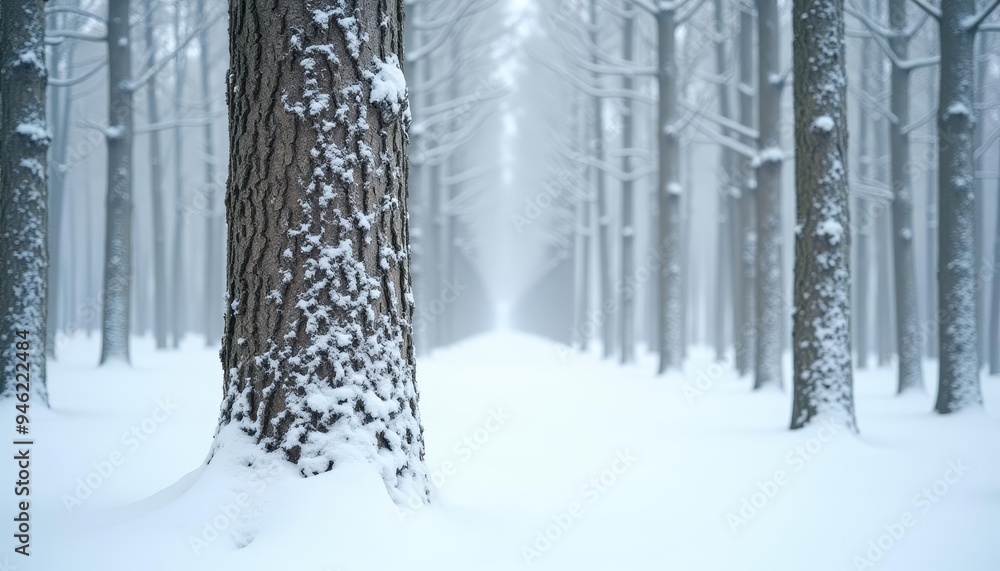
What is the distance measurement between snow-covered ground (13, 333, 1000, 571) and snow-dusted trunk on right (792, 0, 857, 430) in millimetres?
379

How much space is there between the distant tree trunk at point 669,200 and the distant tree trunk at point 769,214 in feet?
8.04

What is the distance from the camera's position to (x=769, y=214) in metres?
9.42

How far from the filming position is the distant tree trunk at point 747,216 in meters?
11.6

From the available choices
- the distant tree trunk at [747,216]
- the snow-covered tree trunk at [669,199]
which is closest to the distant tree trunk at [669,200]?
the snow-covered tree trunk at [669,199]

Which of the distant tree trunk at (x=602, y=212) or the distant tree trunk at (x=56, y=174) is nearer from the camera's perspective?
the distant tree trunk at (x=56, y=174)

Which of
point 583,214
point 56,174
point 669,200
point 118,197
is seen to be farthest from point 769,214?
point 56,174

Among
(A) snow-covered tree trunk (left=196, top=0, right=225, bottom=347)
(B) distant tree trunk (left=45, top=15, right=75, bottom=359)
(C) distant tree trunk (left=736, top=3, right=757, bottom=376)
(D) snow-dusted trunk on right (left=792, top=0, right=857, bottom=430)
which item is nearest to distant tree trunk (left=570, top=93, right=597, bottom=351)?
(C) distant tree trunk (left=736, top=3, right=757, bottom=376)

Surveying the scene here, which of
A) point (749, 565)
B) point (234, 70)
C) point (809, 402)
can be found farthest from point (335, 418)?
point (809, 402)

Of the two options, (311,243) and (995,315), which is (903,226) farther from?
(311,243)

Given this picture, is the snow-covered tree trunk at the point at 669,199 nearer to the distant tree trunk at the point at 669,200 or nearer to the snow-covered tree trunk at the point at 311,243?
the distant tree trunk at the point at 669,200

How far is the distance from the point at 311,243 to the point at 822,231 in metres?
4.72

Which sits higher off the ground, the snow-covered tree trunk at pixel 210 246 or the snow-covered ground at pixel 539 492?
the snow-covered tree trunk at pixel 210 246

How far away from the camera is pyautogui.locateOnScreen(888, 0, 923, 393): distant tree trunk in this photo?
9.42m

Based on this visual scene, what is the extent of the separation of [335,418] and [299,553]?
0.51 meters
